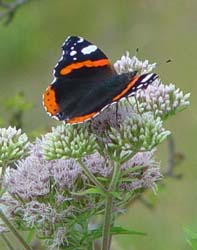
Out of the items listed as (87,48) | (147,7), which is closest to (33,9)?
(147,7)

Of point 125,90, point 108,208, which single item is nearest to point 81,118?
point 125,90

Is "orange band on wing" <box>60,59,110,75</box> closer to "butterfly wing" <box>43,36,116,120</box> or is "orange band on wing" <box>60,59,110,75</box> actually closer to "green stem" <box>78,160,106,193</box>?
"butterfly wing" <box>43,36,116,120</box>

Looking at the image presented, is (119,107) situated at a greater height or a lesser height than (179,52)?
lesser

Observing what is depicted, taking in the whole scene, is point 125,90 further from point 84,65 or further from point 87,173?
point 84,65

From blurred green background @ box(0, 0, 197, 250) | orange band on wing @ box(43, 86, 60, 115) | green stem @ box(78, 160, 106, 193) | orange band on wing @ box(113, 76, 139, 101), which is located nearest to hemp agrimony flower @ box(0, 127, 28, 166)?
orange band on wing @ box(43, 86, 60, 115)

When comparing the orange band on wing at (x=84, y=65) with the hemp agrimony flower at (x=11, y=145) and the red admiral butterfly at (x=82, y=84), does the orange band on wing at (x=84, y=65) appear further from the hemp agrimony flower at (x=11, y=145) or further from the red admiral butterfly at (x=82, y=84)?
the hemp agrimony flower at (x=11, y=145)

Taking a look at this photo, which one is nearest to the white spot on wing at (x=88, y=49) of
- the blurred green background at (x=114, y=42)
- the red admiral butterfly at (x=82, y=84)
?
the red admiral butterfly at (x=82, y=84)

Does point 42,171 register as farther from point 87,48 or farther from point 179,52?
point 179,52
